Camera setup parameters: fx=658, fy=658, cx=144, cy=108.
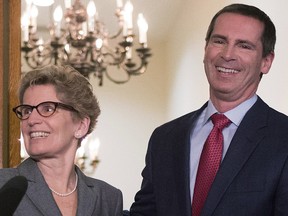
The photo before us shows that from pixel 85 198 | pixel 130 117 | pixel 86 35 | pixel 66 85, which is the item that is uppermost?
pixel 86 35

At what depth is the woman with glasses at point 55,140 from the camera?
1.42 m

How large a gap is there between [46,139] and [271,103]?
6.48 ft

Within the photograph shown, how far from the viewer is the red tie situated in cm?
148

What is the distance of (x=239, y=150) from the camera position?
1479 mm

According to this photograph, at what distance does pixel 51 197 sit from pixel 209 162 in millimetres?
366

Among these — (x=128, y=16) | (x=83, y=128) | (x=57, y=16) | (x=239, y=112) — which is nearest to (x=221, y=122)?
(x=239, y=112)

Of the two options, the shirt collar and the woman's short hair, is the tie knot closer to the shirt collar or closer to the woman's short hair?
the shirt collar

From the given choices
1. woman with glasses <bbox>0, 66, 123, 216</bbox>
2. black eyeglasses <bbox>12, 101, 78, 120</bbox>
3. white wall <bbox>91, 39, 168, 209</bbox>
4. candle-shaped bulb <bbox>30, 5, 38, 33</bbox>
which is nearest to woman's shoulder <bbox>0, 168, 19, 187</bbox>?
woman with glasses <bbox>0, 66, 123, 216</bbox>

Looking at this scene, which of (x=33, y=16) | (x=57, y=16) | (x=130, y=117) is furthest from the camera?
(x=130, y=117)

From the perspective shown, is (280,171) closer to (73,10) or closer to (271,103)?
(271,103)

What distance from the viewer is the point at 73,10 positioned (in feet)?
15.0

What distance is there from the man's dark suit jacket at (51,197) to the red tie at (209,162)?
0.72ft

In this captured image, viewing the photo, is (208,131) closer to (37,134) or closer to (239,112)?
(239,112)

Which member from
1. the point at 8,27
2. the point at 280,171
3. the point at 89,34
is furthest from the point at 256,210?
the point at 89,34
